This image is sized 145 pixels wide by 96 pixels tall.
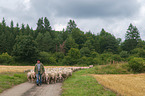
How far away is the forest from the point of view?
207ft

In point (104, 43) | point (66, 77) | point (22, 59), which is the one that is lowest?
point (66, 77)

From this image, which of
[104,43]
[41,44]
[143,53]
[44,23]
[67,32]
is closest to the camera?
[143,53]

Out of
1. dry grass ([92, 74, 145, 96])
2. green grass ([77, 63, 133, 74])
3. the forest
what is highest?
the forest

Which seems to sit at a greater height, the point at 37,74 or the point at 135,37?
the point at 135,37

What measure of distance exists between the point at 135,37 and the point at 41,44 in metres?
56.6

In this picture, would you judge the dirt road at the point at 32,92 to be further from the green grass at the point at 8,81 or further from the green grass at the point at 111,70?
the green grass at the point at 111,70

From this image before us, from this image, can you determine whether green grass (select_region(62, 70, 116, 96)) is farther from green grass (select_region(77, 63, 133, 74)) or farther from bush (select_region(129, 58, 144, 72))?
bush (select_region(129, 58, 144, 72))

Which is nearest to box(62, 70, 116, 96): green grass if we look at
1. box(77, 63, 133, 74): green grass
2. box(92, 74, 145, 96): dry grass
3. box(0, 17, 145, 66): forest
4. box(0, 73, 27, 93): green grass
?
box(92, 74, 145, 96): dry grass

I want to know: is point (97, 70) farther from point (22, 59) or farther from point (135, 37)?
point (135, 37)

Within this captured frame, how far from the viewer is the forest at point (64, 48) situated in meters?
63.1

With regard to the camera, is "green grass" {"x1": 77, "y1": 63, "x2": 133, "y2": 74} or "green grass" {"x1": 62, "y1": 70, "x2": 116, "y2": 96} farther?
"green grass" {"x1": 77, "y1": 63, "x2": 133, "y2": 74}

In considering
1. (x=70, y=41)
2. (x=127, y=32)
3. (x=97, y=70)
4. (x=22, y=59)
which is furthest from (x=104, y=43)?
(x=97, y=70)

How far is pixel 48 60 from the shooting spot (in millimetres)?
70250

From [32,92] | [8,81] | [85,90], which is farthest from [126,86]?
[8,81]
